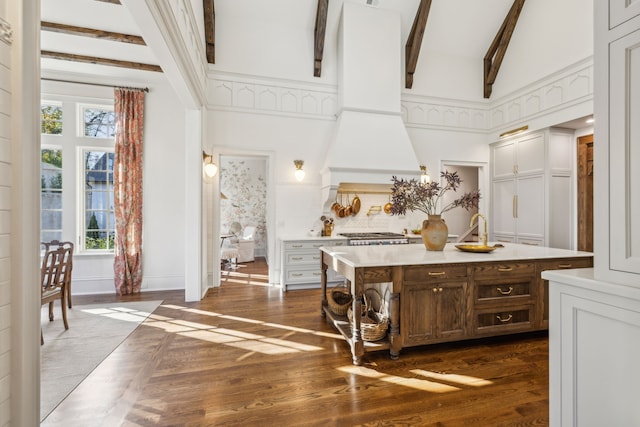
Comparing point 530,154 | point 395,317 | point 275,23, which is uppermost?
point 275,23

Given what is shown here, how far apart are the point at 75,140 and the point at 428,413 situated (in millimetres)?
5715

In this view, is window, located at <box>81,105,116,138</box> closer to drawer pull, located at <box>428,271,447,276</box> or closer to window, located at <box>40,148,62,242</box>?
window, located at <box>40,148,62,242</box>

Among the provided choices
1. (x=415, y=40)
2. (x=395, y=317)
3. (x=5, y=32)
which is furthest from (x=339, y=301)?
(x=415, y=40)

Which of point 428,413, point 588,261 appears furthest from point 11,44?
point 588,261

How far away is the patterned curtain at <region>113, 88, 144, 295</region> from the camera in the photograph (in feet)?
14.6

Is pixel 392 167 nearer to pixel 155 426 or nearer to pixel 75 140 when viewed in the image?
pixel 155 426

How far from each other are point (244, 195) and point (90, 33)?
5.17m

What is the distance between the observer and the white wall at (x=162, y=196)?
4668mm

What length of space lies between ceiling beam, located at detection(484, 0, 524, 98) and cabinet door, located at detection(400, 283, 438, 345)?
559 cm

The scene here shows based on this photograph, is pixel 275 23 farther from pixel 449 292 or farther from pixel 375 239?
pixel 449 292

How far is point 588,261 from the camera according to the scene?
278cm

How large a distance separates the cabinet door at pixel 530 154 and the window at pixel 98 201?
7.16 metres

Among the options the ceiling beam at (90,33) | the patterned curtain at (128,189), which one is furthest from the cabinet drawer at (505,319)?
the ceiling beam at (90,33)

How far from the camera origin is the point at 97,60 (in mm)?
4031
